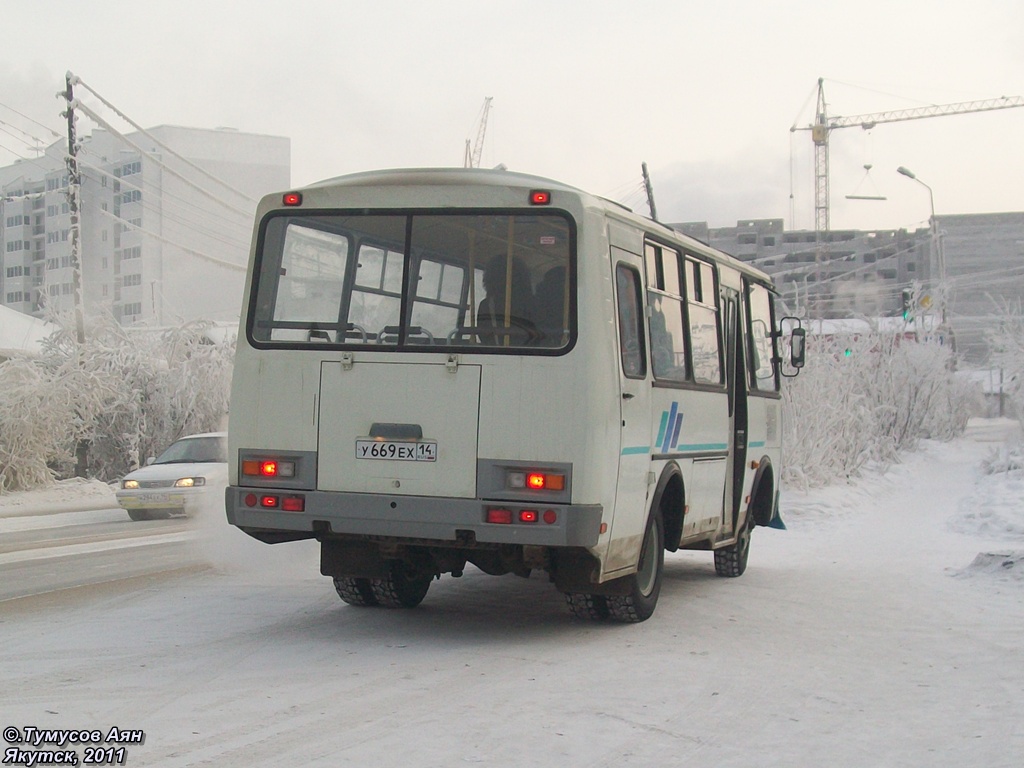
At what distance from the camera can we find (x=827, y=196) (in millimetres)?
147625

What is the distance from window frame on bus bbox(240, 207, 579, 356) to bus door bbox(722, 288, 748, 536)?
3528 millimetres

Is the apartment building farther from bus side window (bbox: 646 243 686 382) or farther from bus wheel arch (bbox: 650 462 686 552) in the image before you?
bus wheel arch (bbox: 650 462 686 552)

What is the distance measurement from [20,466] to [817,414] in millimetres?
16477

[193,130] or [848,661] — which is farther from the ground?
[193,130]

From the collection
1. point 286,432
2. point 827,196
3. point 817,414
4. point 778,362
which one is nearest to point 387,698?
point 286,432

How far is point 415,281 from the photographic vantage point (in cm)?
853

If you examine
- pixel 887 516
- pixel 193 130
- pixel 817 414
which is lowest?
pixel 887 516

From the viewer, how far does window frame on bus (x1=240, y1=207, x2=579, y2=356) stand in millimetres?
8227

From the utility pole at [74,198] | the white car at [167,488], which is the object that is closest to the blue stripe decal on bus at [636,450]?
the white car at [167,488]

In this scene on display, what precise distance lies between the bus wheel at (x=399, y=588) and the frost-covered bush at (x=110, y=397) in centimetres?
1876

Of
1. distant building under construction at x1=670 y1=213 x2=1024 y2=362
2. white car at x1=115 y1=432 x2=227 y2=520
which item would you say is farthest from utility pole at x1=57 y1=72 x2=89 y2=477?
distant building under construction at x1=670 y1=213 x2=1024 y2=362

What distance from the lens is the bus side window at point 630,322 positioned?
28.2 ft

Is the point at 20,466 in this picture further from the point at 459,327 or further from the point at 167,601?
the point at 459,327

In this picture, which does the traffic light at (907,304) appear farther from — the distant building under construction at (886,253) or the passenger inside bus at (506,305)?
the distant building under construction at (886,253)
